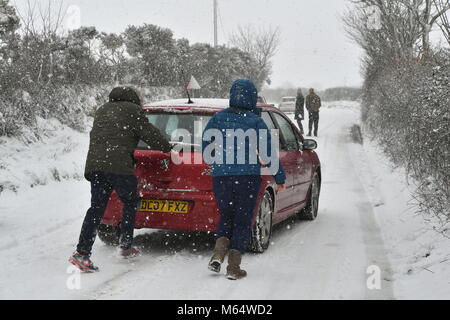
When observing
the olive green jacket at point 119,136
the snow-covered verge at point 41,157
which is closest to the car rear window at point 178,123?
the olive green jacket at point 119,136

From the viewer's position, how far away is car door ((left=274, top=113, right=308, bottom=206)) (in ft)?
24.1

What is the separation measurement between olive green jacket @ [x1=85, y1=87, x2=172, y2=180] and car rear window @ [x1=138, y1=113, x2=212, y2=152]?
20.4 inches

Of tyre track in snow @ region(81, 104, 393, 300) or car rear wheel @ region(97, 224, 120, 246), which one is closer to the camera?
tyre track in snow @ region(81, 104, 393, 300)

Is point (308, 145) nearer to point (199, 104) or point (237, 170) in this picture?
point (199, 104)

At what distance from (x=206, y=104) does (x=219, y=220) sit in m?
1.48

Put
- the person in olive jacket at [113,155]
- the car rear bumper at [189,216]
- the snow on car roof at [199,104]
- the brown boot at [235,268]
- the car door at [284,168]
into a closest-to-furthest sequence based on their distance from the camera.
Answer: the brown boot at [235,268]
the person in olive jacket at [113,155]
the car rear bumper at [189,216]
the snow on car roof at [199,104]
the car door at [284,168]

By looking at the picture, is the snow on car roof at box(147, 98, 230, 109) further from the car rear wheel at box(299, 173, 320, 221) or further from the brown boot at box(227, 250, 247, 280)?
the car rear wheel at box(299, 173, 320, 221)

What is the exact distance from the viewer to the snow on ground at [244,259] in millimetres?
4918

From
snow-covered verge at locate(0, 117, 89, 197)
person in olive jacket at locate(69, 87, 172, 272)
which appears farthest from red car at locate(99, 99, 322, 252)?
snow-covered verge at locate(0, 117, 89, 197)

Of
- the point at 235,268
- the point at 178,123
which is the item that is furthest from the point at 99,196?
the point at 235,268

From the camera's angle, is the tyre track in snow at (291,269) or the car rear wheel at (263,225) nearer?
the tyre track in snow at (291,269)

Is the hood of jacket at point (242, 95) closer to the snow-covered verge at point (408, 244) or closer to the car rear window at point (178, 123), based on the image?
the car rear window at point (178, 123)

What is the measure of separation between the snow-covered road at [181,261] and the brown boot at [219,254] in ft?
0.36
